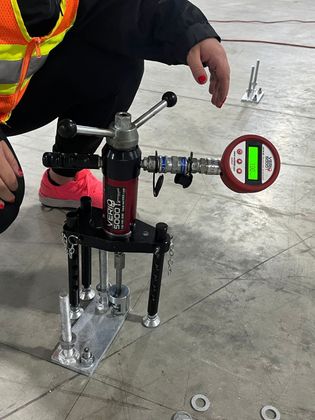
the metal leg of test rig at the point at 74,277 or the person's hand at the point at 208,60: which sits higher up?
the person's hand at the point at 208,60

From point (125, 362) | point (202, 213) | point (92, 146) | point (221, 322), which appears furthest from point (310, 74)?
point (125, 362)

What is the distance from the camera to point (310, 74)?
2.29 meters

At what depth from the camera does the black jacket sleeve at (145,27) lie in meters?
0.82

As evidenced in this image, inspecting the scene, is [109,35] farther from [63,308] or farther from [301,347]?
[301,347]

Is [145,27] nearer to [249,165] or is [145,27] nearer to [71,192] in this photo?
[249,165]

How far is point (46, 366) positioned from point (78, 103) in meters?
0.56

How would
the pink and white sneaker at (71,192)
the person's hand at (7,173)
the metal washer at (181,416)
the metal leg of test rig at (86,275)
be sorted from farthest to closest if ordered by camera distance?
the pink and white sneaker at (71,192) < the metal leg of test rig at (86,275) < the metal washer at (181,416) < the person's hand at (7,173)

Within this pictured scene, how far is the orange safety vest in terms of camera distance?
69 centimetres

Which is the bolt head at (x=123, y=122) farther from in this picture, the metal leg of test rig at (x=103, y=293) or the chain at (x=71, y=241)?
the metal leg of test rig at (x=103, y=293)

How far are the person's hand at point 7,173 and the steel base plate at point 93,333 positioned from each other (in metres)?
0.33

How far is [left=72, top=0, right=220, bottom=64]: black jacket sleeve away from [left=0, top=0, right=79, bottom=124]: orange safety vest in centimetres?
7

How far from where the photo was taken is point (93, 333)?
888mm

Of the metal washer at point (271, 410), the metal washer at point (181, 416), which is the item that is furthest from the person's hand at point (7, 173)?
the metal washer at point (271, 410)

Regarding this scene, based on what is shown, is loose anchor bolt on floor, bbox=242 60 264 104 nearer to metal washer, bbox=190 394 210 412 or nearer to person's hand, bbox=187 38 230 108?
person's hand, bbox=187 38 230 108
